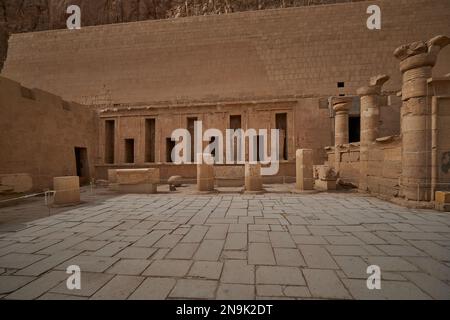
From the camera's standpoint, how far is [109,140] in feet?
48.1

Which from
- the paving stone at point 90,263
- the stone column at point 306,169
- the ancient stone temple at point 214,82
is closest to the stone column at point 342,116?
the ancient stone temple at point 214,82

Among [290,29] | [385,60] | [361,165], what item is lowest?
[361,165]

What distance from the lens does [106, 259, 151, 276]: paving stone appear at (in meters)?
2.60

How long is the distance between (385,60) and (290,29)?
19.3ft

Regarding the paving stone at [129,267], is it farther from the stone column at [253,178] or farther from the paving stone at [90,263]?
the stone column at [253,178]

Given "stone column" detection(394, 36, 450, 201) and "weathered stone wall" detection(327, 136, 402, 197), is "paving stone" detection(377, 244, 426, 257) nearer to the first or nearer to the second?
"stone column" detection(394, 36, 450, 201)

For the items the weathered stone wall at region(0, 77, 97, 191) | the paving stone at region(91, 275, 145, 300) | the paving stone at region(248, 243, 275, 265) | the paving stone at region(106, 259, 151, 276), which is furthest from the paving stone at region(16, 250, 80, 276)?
the weathered stone wall at region(0, 77, 97, 191)

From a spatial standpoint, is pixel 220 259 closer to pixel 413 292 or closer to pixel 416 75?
pixel 413 292

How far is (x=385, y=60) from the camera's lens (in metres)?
12.8

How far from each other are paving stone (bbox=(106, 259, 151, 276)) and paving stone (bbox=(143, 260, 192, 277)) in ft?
0.30

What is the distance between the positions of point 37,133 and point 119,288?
10.3 m

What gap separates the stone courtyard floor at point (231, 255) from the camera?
7.30 feet

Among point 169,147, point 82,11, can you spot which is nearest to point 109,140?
point 169,147

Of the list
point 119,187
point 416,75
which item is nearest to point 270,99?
point 416,75
